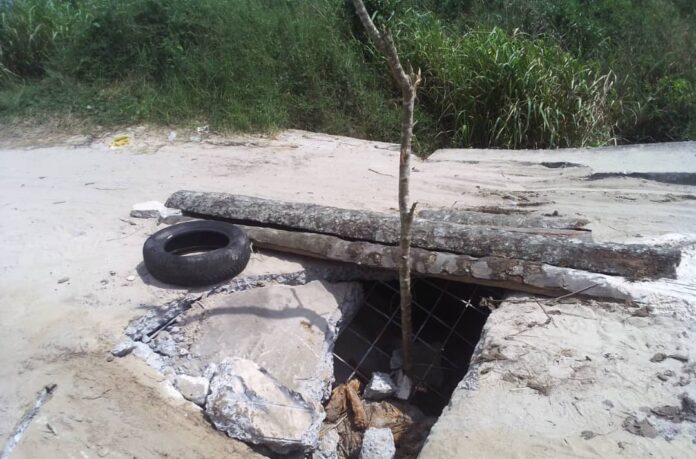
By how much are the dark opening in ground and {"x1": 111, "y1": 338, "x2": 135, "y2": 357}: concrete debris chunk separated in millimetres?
1457

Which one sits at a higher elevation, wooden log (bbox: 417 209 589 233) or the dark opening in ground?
wooden log (bbox: 417 209 589 233)

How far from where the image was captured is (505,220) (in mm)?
4879

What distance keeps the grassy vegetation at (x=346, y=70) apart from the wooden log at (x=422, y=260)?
3.66 m

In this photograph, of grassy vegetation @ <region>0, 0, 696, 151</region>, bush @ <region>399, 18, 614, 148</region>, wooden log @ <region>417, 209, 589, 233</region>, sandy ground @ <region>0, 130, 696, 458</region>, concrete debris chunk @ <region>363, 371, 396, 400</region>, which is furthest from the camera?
grassy vegetation @ <region>0, 0, 696, 151</region>

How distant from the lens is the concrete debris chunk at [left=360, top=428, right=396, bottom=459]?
11.4 feet

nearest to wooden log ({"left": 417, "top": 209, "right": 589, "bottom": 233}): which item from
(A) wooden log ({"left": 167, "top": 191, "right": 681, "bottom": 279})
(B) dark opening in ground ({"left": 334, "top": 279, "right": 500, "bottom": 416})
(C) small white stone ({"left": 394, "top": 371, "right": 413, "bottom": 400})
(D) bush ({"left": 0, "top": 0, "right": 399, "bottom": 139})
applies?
(A) wooden log ({"left": 167, "top": 191, "right": 681, "bottom": 279})

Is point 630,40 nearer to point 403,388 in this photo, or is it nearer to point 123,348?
point 403,388

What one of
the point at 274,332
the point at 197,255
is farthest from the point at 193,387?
the point at 197,255

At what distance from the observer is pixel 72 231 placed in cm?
517

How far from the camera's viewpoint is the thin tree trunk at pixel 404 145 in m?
3.04

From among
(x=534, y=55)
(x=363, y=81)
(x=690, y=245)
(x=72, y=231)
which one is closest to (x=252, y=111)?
(x=363, y=81)

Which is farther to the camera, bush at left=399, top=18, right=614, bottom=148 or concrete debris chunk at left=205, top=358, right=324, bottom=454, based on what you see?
bush at left=399, top=18, right=614, bottom=148

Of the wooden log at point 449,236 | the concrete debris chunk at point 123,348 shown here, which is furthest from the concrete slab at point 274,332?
the wooden log at point 449,236

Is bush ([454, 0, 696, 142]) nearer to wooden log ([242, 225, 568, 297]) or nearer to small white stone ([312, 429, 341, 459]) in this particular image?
wooden log ([242, 225, 568, 297])
